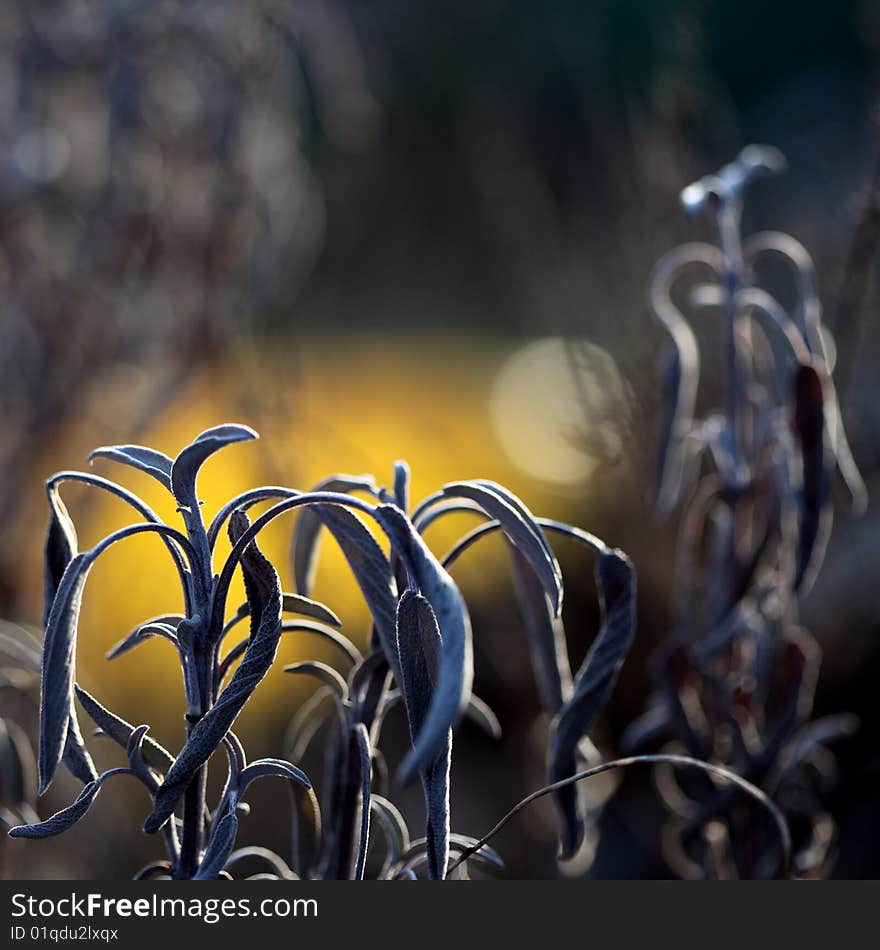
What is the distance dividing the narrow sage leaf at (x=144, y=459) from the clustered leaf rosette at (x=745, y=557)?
0.38 meters

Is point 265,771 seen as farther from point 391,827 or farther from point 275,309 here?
point 275,309

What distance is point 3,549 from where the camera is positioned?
1.27m

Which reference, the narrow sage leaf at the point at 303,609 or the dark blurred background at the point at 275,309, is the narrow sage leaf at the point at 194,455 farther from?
the dark blurred background at the point at 275,309

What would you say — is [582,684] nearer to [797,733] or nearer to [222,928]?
[222,928]

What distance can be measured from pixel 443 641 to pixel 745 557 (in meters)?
0.46

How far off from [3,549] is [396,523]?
1.04 metres

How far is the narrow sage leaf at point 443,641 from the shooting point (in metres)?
0.31

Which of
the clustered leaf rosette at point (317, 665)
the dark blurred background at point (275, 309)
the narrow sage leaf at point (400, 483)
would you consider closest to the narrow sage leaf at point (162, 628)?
the clustered leaf rosette at point (317, 665)

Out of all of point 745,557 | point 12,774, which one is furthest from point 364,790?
point 745,557

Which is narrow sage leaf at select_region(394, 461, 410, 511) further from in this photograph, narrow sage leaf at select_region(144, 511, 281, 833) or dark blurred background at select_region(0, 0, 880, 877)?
dark blurred background at select_region(0, 0, 880, 877)

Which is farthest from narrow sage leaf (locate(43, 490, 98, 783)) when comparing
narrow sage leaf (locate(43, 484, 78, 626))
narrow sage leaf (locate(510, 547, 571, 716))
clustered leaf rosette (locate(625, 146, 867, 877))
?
clustered leaf rosette (locate(625, 146, 867, 877))

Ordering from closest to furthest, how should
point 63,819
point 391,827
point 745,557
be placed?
point 63,819 → point 391,827 → point 745,557

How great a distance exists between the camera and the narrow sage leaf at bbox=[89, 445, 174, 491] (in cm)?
43

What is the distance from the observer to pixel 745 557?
738mm
